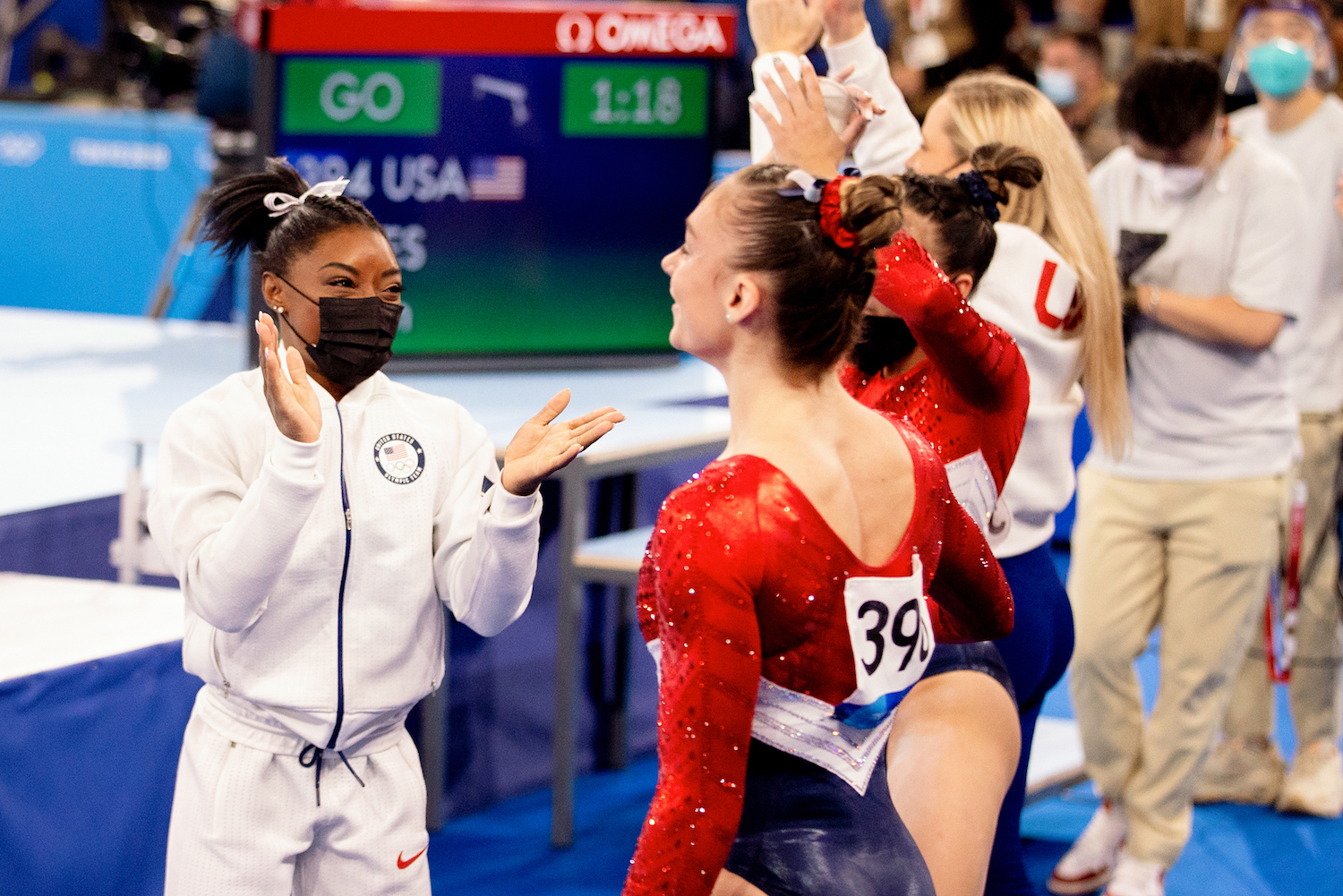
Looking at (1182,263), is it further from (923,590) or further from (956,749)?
(923,590)

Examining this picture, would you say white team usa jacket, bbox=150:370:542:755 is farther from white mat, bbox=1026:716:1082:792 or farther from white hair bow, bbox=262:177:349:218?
white mat, bbox=1026:716:1082:792

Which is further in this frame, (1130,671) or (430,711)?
(430,711)

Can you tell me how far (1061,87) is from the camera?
280 inches

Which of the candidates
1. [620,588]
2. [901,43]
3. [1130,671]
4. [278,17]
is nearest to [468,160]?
[278,17]

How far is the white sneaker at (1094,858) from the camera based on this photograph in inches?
148

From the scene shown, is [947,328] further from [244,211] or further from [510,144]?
[510,144]

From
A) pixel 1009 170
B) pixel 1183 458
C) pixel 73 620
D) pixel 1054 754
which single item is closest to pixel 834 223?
pixel 1009 170

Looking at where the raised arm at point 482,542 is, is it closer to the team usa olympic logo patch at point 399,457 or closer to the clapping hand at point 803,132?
the team usa olympic logo patch at point 399,457

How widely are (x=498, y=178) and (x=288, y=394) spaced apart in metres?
2.75

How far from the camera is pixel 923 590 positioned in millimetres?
1805

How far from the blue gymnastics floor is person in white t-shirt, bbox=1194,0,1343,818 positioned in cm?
12

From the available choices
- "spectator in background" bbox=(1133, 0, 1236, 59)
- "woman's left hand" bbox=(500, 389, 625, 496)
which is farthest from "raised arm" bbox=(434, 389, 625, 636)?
"spectator in background" bbox=(1133, 0, 1236, 59)

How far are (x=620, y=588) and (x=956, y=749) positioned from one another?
7.85 feet

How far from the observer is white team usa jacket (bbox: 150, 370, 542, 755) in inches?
77.8
